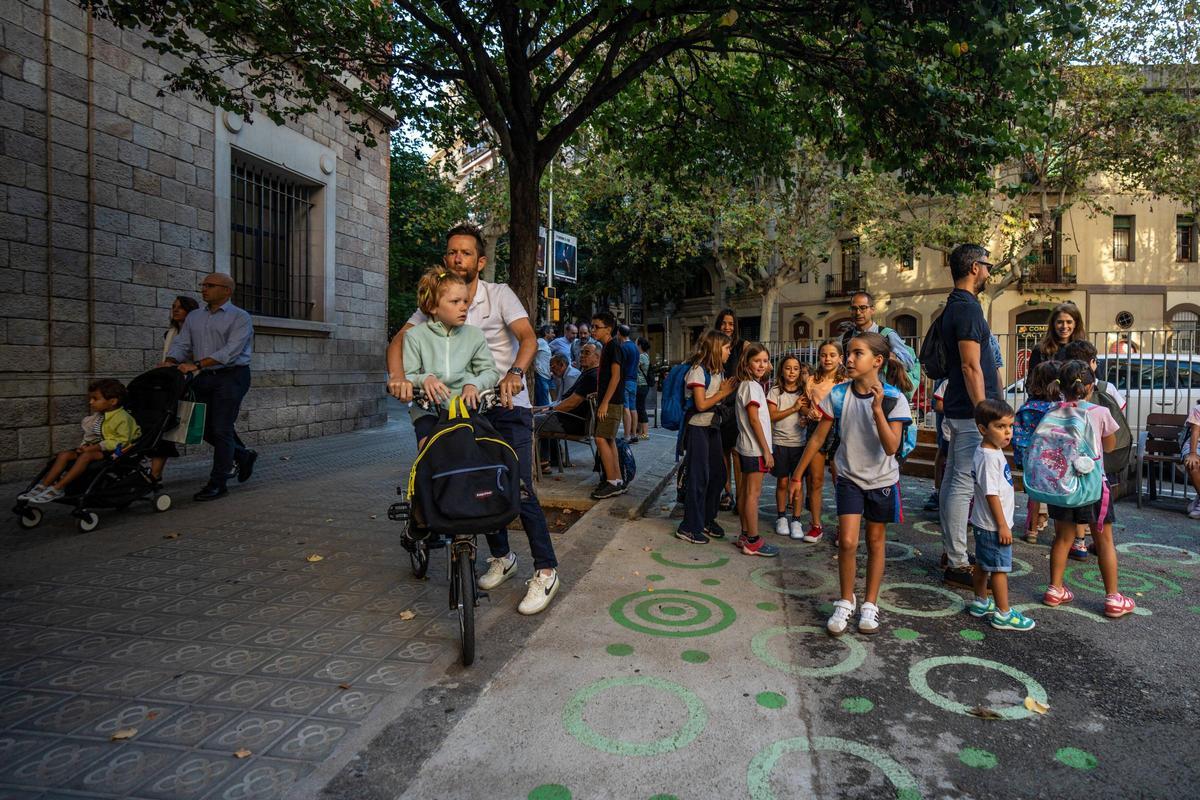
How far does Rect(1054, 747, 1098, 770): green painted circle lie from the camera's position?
90.6 inches

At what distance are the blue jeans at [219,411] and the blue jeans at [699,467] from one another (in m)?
4.25

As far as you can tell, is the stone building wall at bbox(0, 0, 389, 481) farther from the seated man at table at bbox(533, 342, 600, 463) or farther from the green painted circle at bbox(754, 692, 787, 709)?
the green painted circle at bbox(754, 692, 787, 709)

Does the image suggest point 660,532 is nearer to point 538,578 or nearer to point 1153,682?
point 538,578

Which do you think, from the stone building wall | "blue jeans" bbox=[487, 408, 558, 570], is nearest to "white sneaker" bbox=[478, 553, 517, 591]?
"blue jeans" bbox=[487, 408, 558, 570]

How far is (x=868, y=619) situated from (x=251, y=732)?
2800 mm

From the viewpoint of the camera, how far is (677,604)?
3822mm

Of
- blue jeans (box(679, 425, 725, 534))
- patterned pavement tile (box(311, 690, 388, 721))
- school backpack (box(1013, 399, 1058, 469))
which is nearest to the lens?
patterned pavement tile (box(311, 690, 388, 721))

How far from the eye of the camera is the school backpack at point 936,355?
4488mm

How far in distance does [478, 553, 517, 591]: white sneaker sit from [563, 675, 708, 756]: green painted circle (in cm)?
125

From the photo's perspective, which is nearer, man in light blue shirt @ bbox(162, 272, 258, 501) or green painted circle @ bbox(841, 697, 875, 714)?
green painted circle @ bbox(841, 697, 875, 714)

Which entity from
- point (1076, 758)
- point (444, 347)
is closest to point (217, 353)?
point (444, 347)

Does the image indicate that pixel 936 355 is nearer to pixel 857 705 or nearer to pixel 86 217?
pixel 857 705

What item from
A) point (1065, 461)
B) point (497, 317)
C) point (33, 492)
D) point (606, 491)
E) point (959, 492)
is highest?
point (497, 317)

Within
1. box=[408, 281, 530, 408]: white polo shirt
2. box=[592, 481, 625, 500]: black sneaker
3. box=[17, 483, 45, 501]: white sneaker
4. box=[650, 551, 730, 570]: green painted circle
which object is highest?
box=[408, 281, 530, 408]: white polo shirt
